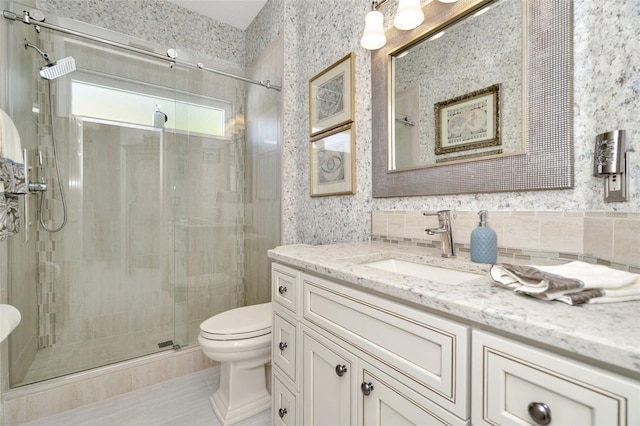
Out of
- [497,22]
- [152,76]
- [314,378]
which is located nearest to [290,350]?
[314,378]

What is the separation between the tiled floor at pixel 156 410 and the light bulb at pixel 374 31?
200 centimetres

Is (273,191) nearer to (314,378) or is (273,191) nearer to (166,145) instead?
(166,145)

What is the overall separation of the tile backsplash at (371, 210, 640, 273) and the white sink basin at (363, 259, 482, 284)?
0.17 meters

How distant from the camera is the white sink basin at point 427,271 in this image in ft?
3.03

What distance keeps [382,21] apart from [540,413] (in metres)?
1.53

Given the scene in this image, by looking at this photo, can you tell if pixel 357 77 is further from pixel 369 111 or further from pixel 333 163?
pixel 333 163

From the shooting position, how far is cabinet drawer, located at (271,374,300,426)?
1.09m

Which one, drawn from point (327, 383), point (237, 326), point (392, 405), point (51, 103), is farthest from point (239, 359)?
point (51, 103)

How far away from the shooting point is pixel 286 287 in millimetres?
1149

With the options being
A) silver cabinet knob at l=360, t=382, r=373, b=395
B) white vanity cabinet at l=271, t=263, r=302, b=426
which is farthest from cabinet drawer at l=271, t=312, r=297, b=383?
silver cabinet knob at l=360, t=382, r=373, b=395

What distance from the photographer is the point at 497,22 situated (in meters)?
1.01

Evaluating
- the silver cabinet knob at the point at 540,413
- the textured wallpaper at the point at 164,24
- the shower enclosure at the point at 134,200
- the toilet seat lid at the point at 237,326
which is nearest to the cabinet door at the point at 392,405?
the silver cabinet knob at the point at 540,413

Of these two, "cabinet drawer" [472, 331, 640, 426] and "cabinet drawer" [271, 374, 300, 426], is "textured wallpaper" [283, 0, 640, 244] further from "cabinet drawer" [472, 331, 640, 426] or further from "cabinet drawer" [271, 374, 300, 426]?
"cabinet drawer" [271, 374, 300, 426]

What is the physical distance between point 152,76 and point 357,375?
253cm
